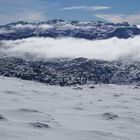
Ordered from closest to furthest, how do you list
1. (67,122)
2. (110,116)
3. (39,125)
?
(39,125) < (67,122) < (110,116)

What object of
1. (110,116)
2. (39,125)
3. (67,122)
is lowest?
(110,116)

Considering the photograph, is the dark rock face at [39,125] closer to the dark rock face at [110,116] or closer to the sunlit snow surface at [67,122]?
the sunlit snow surface at [67,122]

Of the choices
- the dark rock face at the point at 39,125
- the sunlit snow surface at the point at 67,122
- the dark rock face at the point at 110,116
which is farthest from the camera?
the dark rock face at the point at 110,116

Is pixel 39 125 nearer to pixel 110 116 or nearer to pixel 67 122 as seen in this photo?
pixel 67 122

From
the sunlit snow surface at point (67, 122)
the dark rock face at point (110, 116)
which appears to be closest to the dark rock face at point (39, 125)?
the sunlit snow surface at point (67, 122)

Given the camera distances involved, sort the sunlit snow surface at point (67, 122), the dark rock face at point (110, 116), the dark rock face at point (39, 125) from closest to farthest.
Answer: the sunlit snow surface at point (67, 122) < the dark rock face at point (39, 125) < the dark rock face at point (110, 116)

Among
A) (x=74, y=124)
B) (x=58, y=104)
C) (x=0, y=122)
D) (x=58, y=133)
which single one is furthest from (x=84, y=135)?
(x=58, y=104)

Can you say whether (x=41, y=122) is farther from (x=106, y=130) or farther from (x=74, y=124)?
(x=106, y=130)

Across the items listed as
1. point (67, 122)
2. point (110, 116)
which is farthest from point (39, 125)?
point (110, 116)

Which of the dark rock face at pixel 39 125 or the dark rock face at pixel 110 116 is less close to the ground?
the dark rock face at pixel 39 125

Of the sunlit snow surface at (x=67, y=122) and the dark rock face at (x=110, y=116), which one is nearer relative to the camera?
the sunlit snow surface at (x=67, y=122)

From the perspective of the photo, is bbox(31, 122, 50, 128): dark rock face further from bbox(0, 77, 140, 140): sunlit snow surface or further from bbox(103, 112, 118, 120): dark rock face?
bbox(103, 112, 118, 120): dark rock face

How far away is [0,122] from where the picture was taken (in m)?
23.6

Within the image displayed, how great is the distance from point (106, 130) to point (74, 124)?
245cm
